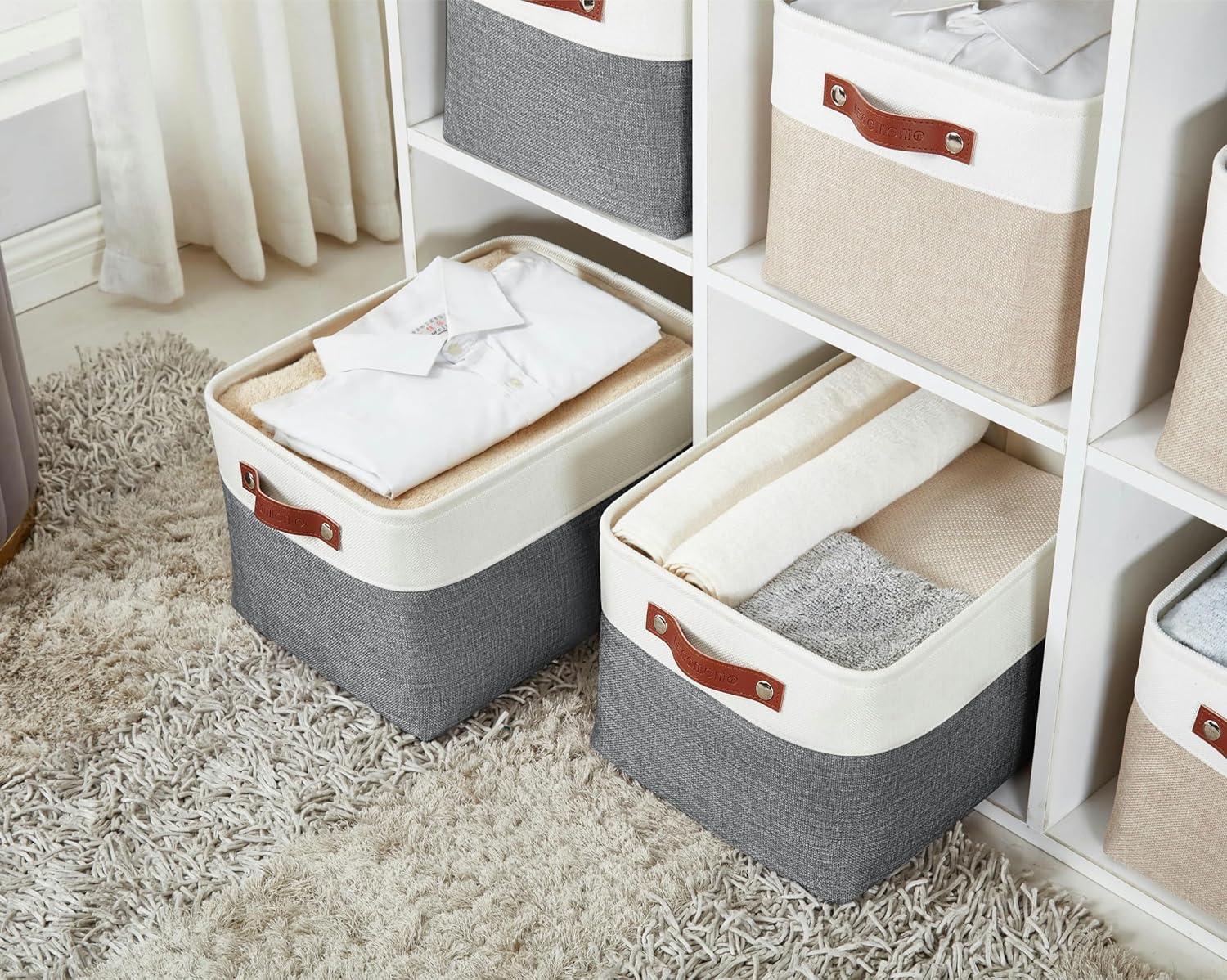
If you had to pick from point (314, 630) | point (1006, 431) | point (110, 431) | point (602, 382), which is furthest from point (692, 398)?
point (110, 431)

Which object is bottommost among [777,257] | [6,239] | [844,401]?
[6,239]

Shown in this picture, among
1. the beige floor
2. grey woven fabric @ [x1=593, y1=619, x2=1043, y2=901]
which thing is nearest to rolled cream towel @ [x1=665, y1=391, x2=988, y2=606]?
grey woven fabric @ [x1=593, y1=619, x2=1043, y2=901]

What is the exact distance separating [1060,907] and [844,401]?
0.51 metres

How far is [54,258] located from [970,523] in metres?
1.55

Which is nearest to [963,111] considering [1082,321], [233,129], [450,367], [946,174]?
[946,174]

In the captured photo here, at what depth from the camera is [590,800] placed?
4.79 feet

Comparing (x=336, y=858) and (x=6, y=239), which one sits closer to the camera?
(x=336, y=858)

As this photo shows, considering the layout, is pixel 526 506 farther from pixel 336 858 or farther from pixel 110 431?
pixel 110 431

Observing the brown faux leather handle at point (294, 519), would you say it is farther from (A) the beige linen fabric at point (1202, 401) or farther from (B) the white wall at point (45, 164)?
(B) the white wall at point (45, 164)

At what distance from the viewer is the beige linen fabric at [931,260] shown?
114 cm

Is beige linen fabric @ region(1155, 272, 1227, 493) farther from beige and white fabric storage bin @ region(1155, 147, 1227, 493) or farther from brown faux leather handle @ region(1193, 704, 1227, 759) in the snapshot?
brown faux leather handle @ region(1193, 704, 1227, 759)

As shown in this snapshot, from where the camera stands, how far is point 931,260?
121 centimetres

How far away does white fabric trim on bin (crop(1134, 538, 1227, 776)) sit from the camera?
45.6 inches

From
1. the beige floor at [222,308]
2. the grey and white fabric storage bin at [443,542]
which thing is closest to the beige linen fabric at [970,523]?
the grey and white fabric storage bin at [443,542]
